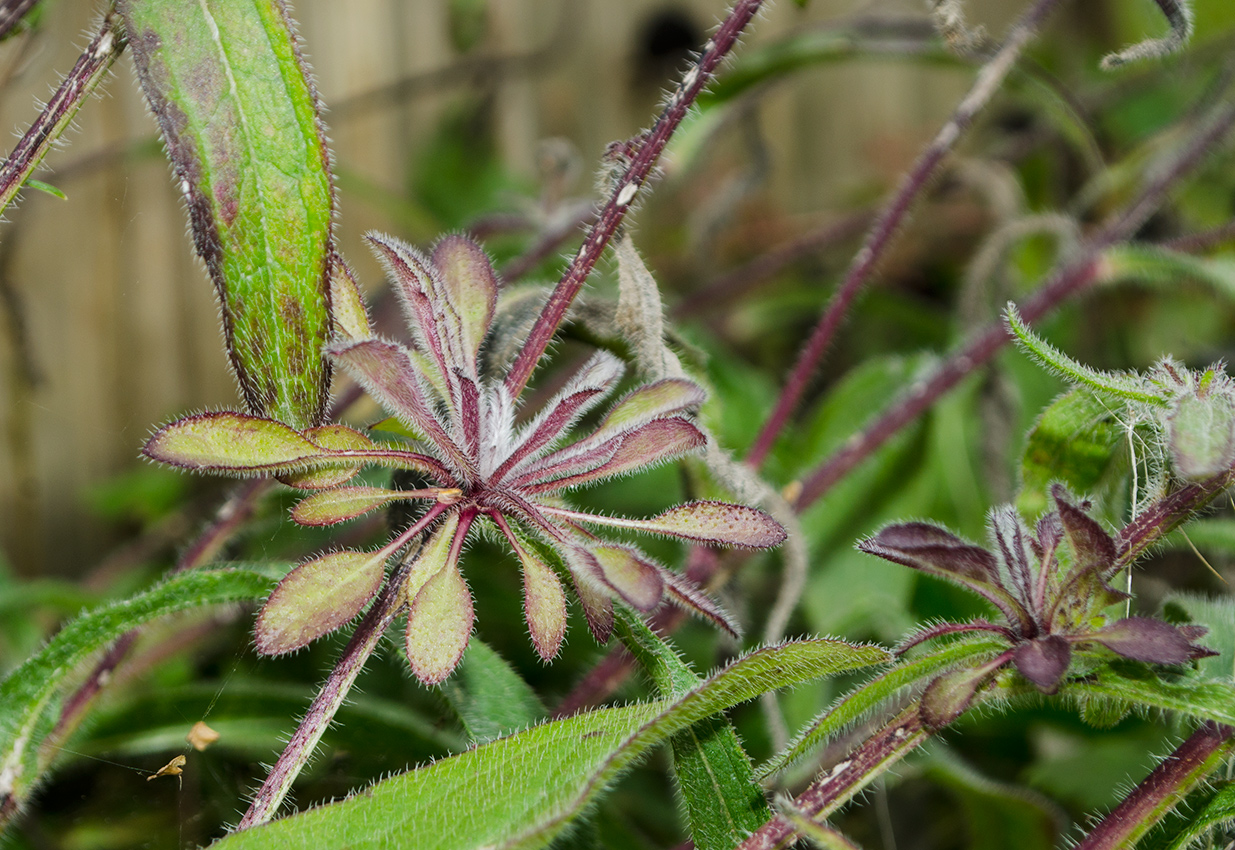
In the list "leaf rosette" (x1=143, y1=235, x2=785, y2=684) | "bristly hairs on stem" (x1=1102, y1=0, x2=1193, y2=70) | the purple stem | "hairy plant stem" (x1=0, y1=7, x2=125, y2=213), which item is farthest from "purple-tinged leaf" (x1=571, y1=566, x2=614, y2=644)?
the purple stem

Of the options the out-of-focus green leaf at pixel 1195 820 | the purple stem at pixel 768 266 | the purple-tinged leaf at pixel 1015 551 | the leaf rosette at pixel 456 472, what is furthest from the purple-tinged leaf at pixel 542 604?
the purple stem at pixel 768 266

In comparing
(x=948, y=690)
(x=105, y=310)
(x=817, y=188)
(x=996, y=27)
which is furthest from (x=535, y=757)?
(x=996, y=27)

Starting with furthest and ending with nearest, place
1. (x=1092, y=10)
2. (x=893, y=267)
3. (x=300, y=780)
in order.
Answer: (x=1092, y=10)
(x=893, y=267)
(x=300, y=780)

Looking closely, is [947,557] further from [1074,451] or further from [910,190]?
[910,190]

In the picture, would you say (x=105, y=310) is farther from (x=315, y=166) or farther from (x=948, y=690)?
(x=948, y=690)

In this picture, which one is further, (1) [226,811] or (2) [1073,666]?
(1) [226,811]

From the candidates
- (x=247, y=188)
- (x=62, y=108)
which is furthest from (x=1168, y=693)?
(x=62, y=108)
